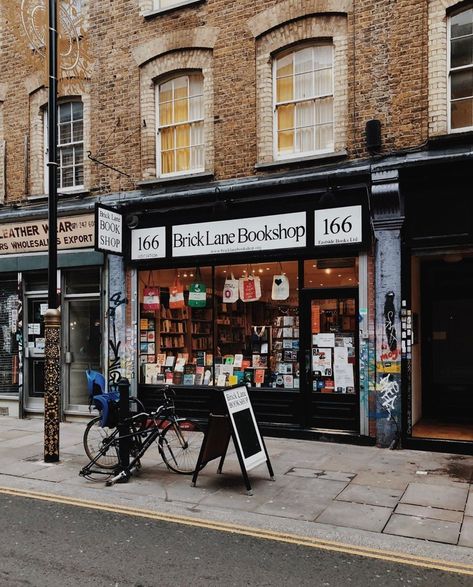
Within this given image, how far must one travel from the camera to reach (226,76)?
10945 millimetres

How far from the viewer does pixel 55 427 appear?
8570mm

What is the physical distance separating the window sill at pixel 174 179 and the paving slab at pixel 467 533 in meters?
7.30

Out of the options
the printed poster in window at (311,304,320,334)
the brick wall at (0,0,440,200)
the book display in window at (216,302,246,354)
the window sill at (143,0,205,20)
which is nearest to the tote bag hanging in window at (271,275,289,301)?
the printed poster in window at (311,304,320,334)

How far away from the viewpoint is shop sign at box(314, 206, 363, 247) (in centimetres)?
966

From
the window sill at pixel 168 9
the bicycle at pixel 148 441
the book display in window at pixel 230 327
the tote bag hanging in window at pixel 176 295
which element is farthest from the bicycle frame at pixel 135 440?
the window sill at pixel 168 9

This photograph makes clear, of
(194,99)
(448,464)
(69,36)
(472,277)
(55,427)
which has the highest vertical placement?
(69,36)

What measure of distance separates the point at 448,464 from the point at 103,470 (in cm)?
488

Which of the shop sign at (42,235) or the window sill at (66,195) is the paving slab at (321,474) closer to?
the shop sign at (42,235)

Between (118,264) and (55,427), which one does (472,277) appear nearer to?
(118,264)

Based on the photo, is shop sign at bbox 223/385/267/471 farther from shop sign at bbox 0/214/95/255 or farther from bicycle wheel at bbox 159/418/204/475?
shop sign at bbox 0/214/95/255


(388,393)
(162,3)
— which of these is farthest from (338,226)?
(162,3)

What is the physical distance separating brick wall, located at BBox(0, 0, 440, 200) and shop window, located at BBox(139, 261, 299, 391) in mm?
1992

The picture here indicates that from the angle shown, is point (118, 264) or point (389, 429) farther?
point (118, 264)

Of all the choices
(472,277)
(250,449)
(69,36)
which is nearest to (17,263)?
(69,36)
